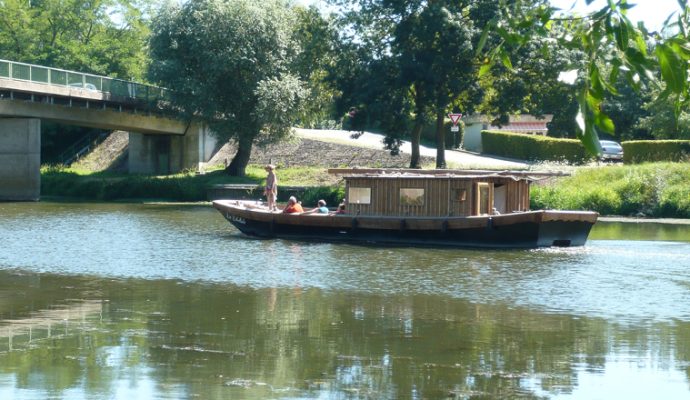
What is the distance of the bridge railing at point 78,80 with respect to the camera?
4759 cm

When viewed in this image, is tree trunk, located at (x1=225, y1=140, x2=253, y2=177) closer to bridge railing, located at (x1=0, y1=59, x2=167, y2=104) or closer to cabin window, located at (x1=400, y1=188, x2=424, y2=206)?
bridge railing, located at (x1=0, y1=59, x2=167, y2=104)

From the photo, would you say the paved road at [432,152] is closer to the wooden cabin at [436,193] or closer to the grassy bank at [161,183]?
the grassy bank at [161,183]

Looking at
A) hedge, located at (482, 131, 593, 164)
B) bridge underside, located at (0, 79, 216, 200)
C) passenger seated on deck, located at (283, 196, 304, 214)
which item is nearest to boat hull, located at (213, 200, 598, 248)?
passenger seated on deck, located at (283, 196, 304, 214)

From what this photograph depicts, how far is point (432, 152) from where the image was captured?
6031 centimetres

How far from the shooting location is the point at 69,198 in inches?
2128

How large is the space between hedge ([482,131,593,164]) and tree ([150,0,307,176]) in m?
14.6

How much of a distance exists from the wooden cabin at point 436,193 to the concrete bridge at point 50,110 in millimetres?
22594

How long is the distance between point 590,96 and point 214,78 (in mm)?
46172

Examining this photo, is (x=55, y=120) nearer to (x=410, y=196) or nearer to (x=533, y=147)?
(x=533, y=147)

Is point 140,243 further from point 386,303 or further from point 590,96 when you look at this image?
point 590,96

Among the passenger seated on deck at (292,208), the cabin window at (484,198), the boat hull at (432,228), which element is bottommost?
the boat hull at (432,228)

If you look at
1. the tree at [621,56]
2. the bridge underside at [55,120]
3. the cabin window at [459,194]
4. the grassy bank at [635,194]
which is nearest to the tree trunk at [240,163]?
the bridge underside at [55,120]

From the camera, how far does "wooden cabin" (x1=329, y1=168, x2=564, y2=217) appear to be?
1169 inches

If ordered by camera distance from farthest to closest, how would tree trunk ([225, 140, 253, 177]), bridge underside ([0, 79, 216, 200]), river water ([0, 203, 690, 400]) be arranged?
tree trunk ([225, 140, 253, 177]), bridge underside ([0, 79, 216, 200]), river water ([0, 203, 690, 400])
